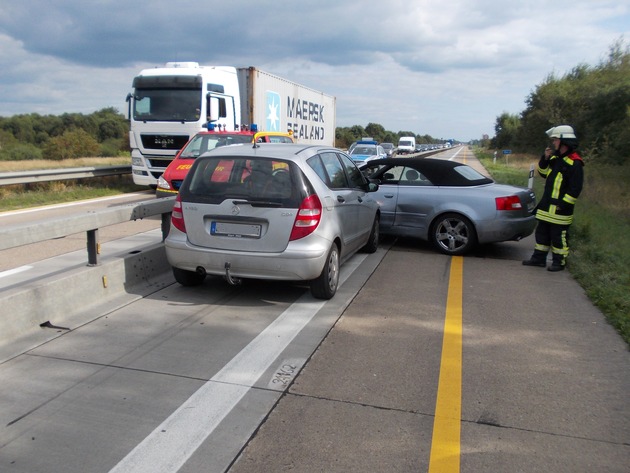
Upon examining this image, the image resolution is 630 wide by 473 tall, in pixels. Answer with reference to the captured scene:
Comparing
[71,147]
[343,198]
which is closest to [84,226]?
[343,198]

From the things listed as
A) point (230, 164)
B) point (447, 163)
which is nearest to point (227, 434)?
point (230, 164)

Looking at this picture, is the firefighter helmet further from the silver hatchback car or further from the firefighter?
the silver hatchback car

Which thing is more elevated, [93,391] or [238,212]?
[238,212]

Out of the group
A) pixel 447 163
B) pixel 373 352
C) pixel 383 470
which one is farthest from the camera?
pixel 447 163

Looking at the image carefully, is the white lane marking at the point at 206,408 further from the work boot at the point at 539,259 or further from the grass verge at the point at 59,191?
the grass verge at the point at 59,191

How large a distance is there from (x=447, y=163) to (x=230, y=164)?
15.0 ft

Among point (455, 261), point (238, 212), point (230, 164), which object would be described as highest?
point (230, 164)

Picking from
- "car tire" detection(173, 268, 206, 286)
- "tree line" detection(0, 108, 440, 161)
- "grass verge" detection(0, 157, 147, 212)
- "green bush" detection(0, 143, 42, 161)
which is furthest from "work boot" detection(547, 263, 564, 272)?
"tree line" detection(0, 108, 440, 161)

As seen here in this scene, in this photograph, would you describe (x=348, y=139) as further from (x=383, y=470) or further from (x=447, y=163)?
(x=383, y=470)

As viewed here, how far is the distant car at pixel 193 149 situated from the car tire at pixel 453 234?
457 centimetres

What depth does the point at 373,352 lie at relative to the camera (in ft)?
15.3

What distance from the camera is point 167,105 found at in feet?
52.6

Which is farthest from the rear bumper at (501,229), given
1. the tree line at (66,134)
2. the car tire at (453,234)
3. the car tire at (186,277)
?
the tree line at (66,134)

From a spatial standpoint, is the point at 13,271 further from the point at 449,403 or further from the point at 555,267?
the point at 555,267
